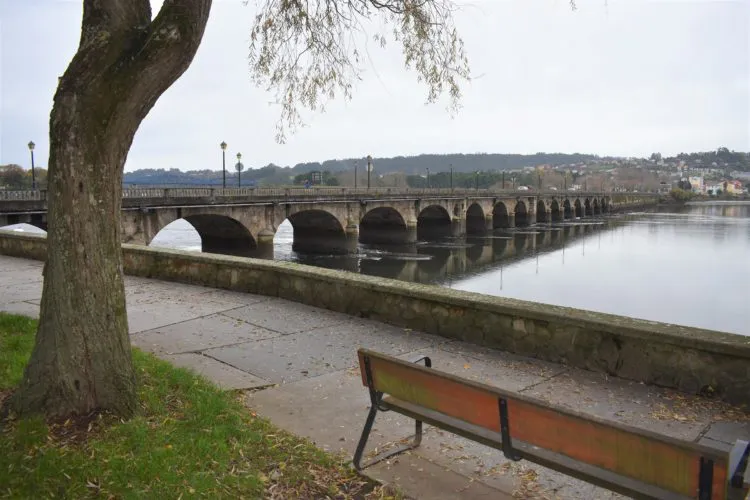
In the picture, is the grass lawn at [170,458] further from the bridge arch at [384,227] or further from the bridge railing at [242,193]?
the bridge arch at [384,227]

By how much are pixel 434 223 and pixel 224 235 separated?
32.4 metres

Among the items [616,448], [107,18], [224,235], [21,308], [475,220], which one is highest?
[107,18]

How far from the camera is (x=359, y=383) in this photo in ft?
17.3

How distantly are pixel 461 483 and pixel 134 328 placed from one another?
5.00 metres

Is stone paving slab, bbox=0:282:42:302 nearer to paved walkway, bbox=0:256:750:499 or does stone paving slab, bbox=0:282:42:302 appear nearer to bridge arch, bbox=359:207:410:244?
paved walkway, bbox=0:256:750:499

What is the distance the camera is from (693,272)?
36.0m

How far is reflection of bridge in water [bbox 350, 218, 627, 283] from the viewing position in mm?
37781

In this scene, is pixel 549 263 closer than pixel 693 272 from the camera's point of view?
No

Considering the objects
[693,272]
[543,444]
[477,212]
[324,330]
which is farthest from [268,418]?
[477,212]

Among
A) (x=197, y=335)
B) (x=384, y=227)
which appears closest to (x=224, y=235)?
(x=384, y=227)

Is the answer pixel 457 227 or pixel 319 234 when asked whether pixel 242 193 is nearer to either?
pixel 319 234

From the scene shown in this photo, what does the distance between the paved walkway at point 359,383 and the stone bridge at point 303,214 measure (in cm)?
982

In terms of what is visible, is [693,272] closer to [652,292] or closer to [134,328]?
[652,292]

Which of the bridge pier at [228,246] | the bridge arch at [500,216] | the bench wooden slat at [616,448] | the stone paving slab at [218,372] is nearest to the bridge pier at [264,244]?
the bridge pier at [228,246]
